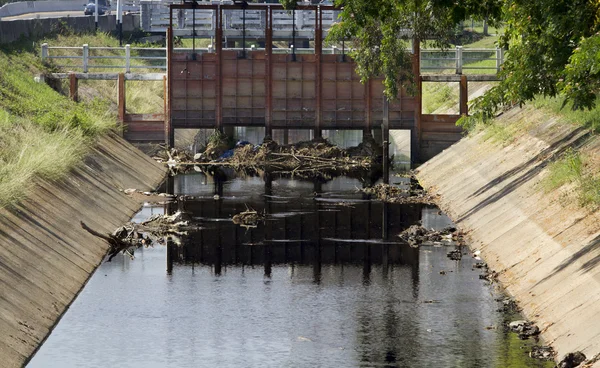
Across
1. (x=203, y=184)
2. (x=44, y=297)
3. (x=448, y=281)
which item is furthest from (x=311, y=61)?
(x=44, y=297)

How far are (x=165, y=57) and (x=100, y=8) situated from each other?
126ft

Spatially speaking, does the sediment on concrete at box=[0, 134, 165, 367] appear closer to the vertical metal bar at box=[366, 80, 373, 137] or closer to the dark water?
the dark water

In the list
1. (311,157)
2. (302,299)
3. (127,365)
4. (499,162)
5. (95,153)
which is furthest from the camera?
(311,157)

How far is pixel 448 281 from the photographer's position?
1167 inches

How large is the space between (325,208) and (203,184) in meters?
8.74

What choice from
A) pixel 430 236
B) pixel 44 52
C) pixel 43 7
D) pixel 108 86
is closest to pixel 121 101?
pixel 44 52

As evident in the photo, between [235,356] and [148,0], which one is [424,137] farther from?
[235,356]

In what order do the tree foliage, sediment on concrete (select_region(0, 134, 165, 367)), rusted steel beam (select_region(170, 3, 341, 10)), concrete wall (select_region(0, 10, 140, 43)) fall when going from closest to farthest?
sediment on concrete (select_region(0, 134, 165, 367))
the tree foliage
rusted steel beam (select_region(170, 3, 341, 10))
concrete wall (select_region(0, 10, 140, 43))

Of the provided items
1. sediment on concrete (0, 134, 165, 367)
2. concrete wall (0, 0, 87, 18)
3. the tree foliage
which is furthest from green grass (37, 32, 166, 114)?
the tree foliage

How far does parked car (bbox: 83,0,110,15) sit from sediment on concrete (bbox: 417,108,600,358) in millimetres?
50680

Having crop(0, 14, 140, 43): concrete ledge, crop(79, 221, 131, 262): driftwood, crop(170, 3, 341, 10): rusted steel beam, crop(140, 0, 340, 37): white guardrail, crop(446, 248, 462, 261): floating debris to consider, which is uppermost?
crop(170, 3, 341, 10): rusted steel beam

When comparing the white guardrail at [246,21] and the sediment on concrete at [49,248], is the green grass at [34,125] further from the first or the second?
the white guardrail at [246,21]

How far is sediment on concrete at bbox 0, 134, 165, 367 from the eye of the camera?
73.9 feet

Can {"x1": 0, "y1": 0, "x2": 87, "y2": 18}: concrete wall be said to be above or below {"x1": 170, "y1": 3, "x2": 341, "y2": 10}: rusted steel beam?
below
